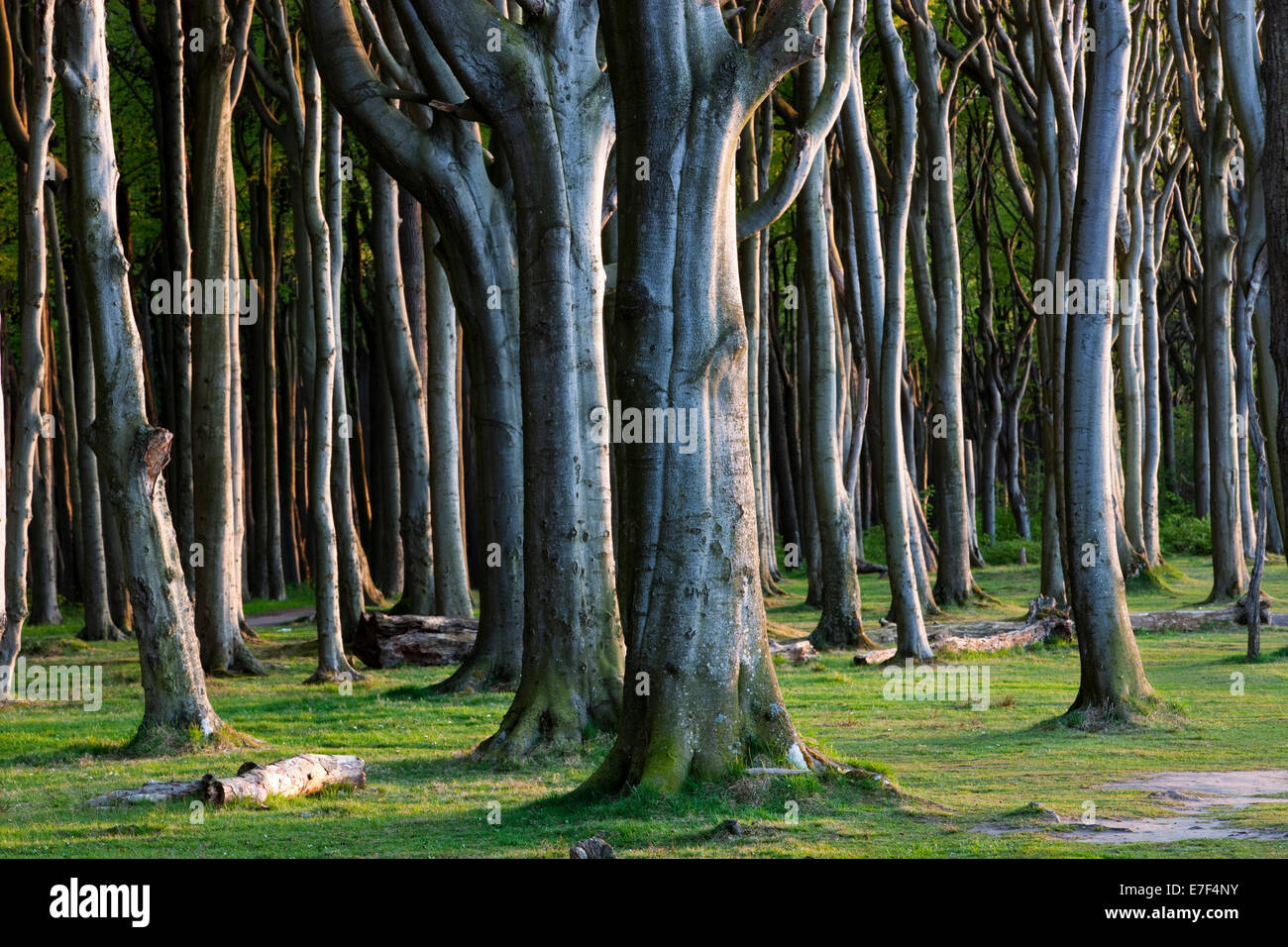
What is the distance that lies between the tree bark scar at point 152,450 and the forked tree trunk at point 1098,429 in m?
7.18

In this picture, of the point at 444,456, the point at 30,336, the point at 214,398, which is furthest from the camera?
the point at 444,456

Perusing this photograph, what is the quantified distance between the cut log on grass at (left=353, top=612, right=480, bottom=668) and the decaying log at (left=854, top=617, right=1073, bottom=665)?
502 cm

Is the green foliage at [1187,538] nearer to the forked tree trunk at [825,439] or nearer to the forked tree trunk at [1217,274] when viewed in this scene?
the forked tree trunk at [1217,274]

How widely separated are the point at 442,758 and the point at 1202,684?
7771mm

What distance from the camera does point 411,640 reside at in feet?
56.7

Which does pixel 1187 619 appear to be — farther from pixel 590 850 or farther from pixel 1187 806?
Answer: pixel 590 850

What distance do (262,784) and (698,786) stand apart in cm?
284

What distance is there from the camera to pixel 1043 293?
58.5ft

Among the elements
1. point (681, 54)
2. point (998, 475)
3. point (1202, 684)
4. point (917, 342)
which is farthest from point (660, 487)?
point (998, 475)

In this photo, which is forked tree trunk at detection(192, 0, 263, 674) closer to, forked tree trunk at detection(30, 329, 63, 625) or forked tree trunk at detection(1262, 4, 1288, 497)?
forked tree trunk at detection(30, 329, 63, 625)

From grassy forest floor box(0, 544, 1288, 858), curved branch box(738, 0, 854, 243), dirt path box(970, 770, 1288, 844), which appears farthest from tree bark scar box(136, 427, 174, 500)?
dirt path box(970, 770, 1288, 844)

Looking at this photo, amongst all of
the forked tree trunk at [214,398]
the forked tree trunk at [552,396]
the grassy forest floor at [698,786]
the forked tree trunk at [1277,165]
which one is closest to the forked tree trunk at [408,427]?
the forked tree trunk at [214,398]

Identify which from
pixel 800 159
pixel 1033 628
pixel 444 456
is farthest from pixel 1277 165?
pixel 444 456
